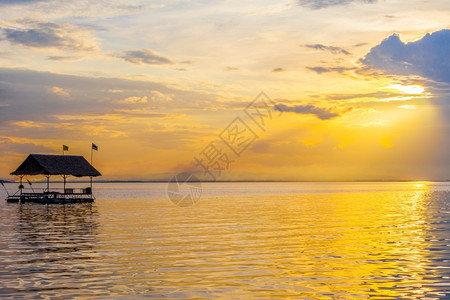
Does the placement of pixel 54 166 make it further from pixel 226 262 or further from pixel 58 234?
pixel 226 262

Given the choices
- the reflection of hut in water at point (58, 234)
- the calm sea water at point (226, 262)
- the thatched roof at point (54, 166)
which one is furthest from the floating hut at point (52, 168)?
the calm sea water at point (226, 262)

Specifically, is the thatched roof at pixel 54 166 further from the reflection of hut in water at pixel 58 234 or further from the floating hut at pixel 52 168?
the reflection of hut in water at pixel 58 234

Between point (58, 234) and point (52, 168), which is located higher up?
point (52, 168)

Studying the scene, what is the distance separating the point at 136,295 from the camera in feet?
54.0

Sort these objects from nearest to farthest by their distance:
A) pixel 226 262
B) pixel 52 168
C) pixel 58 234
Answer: pixel 226 262
pixel 58 234
pixel 52 168

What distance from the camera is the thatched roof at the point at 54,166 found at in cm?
7312

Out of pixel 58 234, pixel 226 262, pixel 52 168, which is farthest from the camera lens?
pixel 52 168

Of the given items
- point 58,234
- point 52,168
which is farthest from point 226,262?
point 52,168

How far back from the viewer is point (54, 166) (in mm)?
74438

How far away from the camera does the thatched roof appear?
240 feet

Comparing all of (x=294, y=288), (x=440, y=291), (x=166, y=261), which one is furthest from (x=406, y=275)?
(x=166, y=261)

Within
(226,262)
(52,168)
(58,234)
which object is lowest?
(58,234)

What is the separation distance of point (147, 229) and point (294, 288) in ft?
67.9

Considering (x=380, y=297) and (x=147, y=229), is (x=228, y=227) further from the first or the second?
(x=380, y=297)
